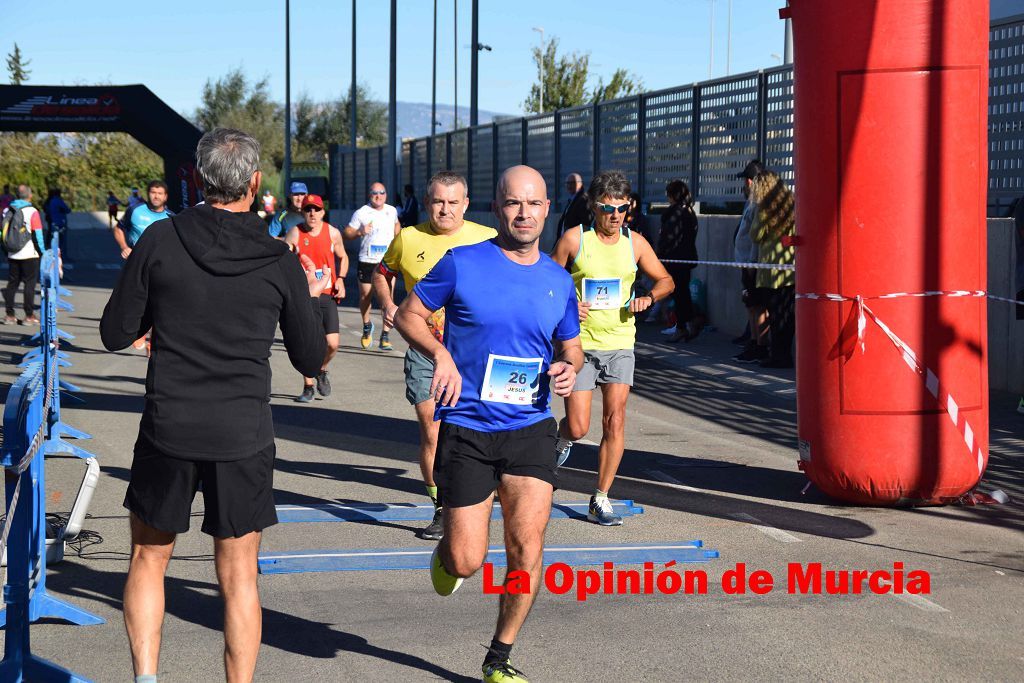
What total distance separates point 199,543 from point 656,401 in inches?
254

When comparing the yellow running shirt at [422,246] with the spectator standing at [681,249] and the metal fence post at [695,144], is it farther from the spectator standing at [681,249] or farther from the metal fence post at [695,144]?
the metal fence post at [695,144]

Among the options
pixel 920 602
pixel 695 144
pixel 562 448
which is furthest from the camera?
pixel 695 144

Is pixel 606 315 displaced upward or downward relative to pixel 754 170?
downward

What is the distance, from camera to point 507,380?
4867mm

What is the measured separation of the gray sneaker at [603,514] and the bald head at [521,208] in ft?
8.81

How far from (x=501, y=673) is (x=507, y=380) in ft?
3.46

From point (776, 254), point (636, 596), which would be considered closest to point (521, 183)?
point (636, 596)

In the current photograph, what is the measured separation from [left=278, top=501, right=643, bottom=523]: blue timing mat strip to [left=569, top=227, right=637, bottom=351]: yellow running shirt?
0.95m

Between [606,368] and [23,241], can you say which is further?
[23,241]

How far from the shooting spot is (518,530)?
4.75m

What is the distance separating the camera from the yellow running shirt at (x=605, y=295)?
24.0ft

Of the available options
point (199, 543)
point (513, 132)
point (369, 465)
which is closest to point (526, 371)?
point (199, 543)

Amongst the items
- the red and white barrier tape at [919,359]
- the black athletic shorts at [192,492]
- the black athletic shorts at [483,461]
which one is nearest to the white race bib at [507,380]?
the black athletic shorts at [483,461]

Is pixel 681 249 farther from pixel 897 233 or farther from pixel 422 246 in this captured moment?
pixel 422 246
